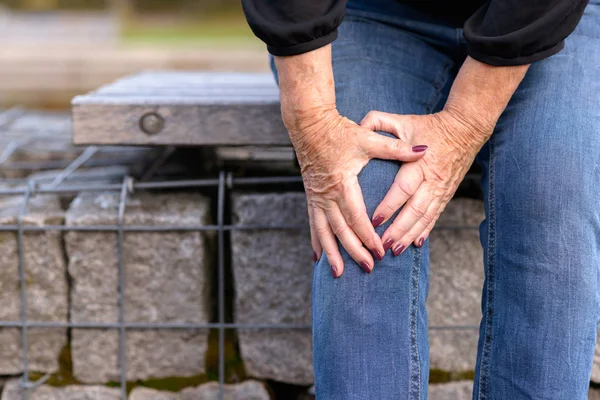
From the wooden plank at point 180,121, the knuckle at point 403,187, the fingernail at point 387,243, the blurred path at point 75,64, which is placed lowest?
the fingernail at point 387,243

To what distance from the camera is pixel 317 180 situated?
1173 mm

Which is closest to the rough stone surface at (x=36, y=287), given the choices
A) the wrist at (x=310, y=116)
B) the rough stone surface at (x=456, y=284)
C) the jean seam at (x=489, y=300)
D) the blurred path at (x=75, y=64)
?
the wrist at (x=310, y=116)

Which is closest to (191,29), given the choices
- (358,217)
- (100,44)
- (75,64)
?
(100,44)

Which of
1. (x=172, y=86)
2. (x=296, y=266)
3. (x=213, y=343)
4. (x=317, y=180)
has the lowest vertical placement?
(x=213, y=343)

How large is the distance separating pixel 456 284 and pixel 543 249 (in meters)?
0.62

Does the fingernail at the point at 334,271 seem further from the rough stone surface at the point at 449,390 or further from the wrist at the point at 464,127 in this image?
the rough stone surface at the point at 449,390

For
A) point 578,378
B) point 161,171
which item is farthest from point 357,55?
point 161,171

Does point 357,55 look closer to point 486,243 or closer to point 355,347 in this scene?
point 486,243

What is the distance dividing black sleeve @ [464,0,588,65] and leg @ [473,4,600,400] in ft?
0.31

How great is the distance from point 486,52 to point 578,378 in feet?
1.69

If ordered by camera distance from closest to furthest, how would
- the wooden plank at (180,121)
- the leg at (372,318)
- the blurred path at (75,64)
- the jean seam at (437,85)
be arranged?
the leg at (372,318), the jean seam at (437,85), the wooden plank at (180,121), the blurred path at (75,64)

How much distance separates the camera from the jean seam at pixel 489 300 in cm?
115

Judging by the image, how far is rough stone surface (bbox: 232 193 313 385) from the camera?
5.55ft

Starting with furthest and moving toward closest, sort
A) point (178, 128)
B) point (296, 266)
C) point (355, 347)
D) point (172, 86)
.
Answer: point (172, 86)
point (296, 266)
point (178, 128)
point (355, 347)
